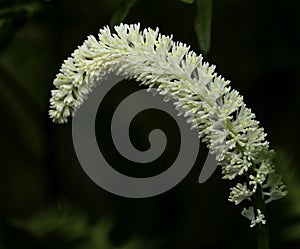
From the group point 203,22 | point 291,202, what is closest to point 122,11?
point 203,22

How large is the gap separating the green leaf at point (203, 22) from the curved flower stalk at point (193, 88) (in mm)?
136

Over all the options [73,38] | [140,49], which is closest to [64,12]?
[73,38]

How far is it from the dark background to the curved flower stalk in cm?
30

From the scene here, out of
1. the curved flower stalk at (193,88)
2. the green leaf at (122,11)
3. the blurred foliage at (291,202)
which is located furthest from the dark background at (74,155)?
the curved flower stalk at (193,88)

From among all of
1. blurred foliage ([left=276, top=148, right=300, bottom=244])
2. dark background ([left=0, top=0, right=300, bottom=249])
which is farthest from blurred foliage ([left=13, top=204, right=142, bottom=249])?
blurred foliage ([left=276, top=148, right=300, bottom=244])

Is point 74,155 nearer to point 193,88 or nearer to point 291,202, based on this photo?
point 291,202

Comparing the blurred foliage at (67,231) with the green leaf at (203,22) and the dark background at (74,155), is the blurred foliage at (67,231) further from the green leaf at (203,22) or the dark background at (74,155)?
the green leaf at (203,22)

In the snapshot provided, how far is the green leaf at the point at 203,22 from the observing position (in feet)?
2.15

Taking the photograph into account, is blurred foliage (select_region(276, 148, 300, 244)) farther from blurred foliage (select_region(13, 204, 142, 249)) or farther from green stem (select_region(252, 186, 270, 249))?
green stem (select_region(252, 186, 270, 249))

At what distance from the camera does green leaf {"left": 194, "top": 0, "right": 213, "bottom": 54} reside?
0.66 meters

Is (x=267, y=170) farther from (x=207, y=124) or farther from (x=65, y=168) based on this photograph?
(x=65, y=168)

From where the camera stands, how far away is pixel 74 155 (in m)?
1.07

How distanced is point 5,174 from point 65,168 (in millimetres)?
164

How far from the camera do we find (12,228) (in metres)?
0.84
